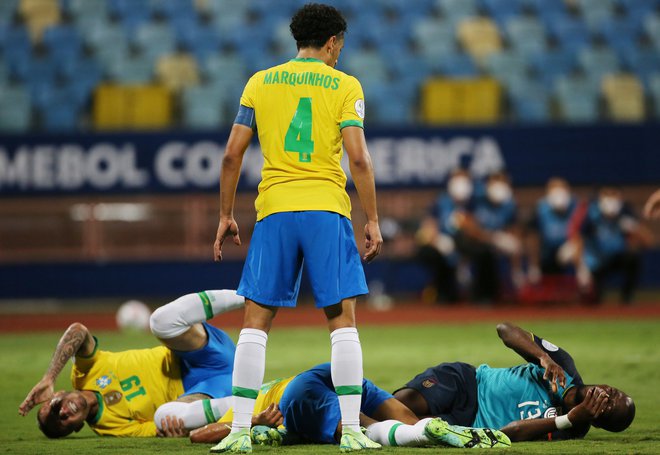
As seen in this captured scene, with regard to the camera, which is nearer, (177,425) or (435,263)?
(177,425)

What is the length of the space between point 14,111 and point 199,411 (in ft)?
39.0

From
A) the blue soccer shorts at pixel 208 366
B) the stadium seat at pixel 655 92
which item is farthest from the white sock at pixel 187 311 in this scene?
the stadium seat at pixel 655 92

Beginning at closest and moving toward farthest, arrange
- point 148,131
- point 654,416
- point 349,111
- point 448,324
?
point 349,111
point 654,416
point 448,324
point 148,131

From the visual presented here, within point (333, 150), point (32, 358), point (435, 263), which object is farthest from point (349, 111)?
point (435, 263)

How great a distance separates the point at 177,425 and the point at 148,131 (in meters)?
10.9

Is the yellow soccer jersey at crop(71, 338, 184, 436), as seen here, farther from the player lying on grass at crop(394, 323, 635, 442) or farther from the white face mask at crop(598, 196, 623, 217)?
the white face mask at crop(598, 196, 623, 217)

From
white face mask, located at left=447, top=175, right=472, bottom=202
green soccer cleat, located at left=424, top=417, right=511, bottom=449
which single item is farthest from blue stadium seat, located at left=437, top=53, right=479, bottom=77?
green soccer cleat, located at left=424, top=417, right=511, bottom=449

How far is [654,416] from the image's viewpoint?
6266mm

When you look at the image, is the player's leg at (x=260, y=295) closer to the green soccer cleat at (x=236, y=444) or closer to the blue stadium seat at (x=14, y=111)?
the green soccer cleat at (x=236, y=444)

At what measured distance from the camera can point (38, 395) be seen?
17.6 feet

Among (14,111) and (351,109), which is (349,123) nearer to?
(351,109)

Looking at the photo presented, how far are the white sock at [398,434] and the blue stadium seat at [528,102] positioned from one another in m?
12.1

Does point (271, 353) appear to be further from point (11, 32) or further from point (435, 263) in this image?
point (11, 32)

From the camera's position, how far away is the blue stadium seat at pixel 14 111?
16.4 metres
